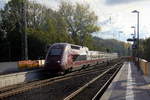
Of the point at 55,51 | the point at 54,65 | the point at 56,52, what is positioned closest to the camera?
the point at 54,65

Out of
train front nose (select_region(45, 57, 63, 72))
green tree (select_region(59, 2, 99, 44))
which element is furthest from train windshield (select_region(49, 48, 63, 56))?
green tree (select_region(59, 2, 99, 44))

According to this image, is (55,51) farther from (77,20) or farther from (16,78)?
(77,20)

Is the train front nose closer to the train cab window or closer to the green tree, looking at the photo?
the train cab window

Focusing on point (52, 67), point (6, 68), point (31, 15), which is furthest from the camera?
point (31, 15)

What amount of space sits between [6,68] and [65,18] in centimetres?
4779

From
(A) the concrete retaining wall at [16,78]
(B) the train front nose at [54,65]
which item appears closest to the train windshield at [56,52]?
(B) the train front nose at [54,65]

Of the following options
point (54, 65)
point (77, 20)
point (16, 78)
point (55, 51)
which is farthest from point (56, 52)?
point (77, 20)

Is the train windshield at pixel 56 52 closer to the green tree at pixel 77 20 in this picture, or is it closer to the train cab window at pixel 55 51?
the train cab window at pixel 55 51

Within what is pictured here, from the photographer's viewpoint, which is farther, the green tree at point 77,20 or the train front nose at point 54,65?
the green tree at point 77,20

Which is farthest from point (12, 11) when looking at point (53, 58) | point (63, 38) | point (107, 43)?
point (107, 43)

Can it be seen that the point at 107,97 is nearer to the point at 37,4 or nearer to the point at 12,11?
the point at 12,11

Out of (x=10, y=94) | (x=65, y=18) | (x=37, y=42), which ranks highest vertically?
(x=65, y=18)

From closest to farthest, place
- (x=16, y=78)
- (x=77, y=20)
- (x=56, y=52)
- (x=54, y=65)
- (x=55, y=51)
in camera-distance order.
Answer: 1. (x=16, y=78)
2. (x=54, y=65)
3. (x=56, y=52)
4. (x=55, y=51)
5. (x=77, y=20)

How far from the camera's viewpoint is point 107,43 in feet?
562
